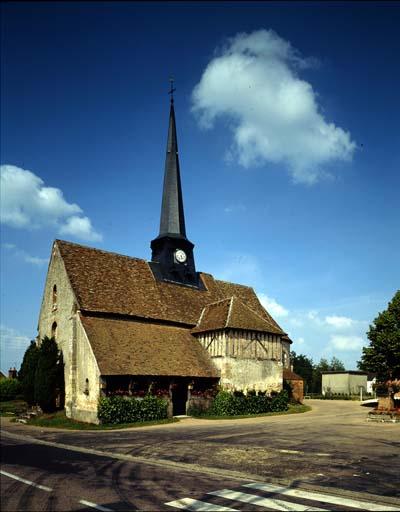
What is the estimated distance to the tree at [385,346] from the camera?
2819 cm

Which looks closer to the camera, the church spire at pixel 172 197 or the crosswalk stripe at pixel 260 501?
the crosswalk stripe at pixel 260 501

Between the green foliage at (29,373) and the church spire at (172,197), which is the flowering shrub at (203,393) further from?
the church spire at (172,197)

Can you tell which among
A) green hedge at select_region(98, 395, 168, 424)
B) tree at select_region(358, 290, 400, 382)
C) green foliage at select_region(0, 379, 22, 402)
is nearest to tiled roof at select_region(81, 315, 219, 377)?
green hedge at select_region(98, 395, 168, 424)

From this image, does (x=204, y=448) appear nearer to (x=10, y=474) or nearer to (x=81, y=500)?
(x=10, y=474)

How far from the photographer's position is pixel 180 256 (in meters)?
34.1

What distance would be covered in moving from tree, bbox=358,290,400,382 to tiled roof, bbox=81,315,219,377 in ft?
33.1

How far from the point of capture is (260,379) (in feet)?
98.6

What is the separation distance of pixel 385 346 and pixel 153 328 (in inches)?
576

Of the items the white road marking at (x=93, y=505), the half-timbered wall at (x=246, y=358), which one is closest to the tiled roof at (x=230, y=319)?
the half-timbered wall at (x=246, y=358)

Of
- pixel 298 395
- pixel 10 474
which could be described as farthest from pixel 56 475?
pixel 298 395

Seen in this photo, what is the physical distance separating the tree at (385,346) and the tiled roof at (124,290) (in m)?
6.15

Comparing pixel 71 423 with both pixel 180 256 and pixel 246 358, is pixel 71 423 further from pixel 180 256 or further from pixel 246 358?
pixel 180 256

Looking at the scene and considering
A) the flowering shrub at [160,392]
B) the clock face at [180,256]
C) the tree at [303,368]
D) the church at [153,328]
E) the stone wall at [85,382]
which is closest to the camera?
the stone wall at [85,382]

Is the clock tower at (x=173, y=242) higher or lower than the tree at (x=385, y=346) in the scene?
higher
